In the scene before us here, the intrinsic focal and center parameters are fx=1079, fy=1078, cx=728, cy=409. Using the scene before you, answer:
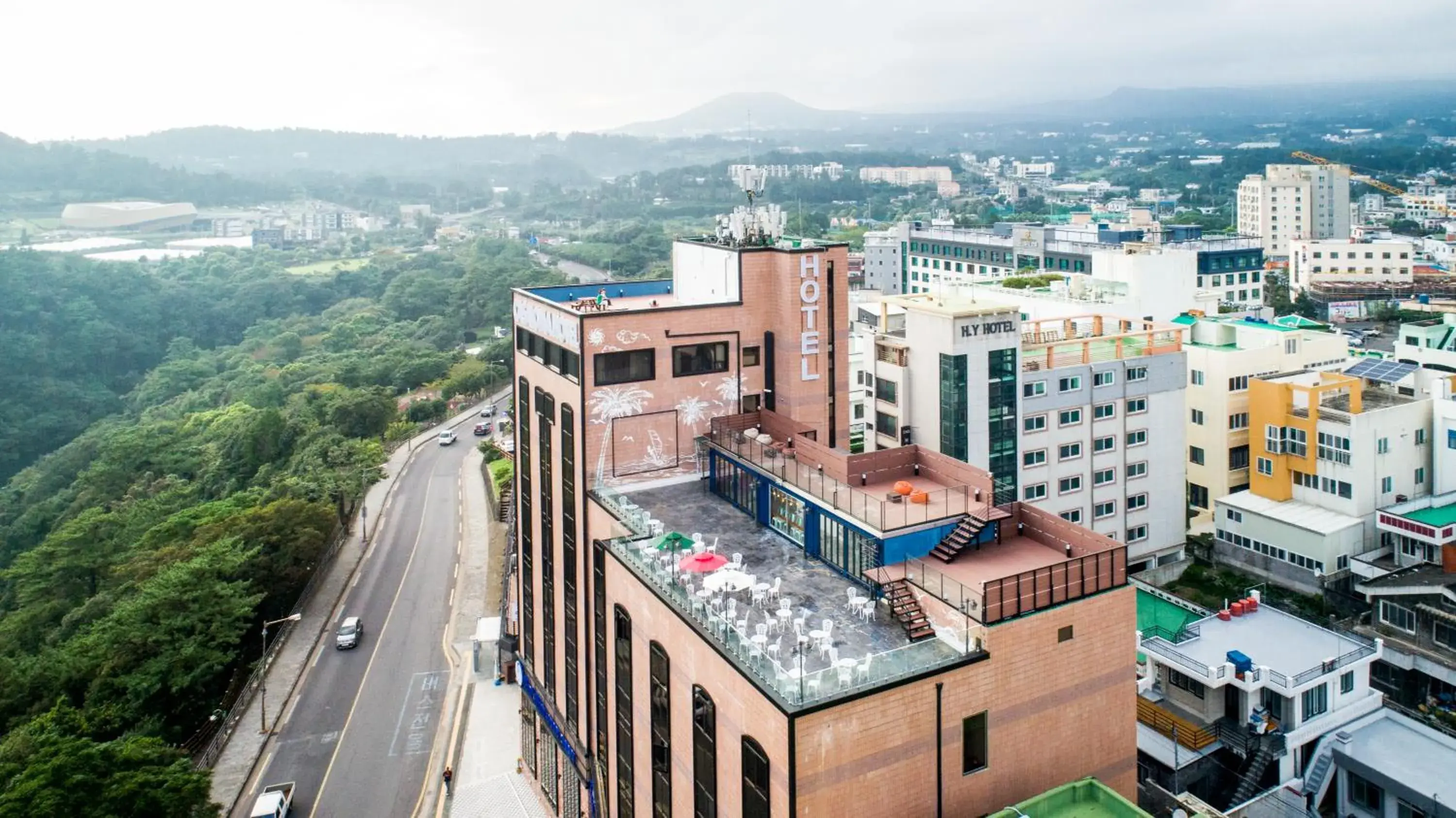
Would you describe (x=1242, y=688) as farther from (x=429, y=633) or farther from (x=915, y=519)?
(x=429, y=633)

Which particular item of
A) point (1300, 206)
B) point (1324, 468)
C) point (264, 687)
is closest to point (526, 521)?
point (264, 687)

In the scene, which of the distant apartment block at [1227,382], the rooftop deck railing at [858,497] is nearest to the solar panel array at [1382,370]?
the distant apartment block at [1227,382]

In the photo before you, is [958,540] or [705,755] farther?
[958,540]

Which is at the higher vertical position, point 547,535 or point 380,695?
point 547,535

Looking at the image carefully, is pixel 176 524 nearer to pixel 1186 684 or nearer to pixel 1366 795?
pixel 1186 684

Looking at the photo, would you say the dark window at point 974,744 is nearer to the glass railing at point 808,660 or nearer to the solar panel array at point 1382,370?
the glass railing at point 808,660
